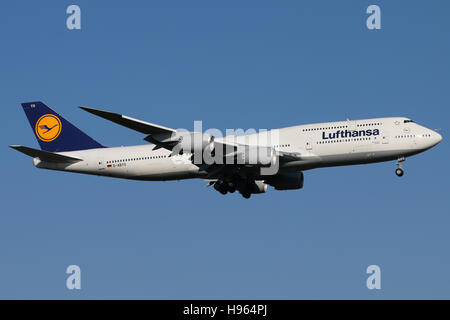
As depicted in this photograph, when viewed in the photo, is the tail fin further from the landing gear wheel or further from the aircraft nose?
the aircraft nose

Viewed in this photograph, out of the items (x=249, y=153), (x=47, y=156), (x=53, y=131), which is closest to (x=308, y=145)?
(x=249, y=153)

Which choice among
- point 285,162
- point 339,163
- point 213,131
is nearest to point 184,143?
point 213,131

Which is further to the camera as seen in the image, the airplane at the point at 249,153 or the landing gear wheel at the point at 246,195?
the landing gear wheel at the point at 246,195

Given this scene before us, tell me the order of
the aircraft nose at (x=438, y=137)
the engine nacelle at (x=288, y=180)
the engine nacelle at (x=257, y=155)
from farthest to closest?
1. the engine nacelle at (x=288, y=180)
2. the aircraft nose at (x=438, y=137)
3. the engine nacelle at (x=257, y=155)

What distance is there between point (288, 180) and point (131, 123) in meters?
14.7

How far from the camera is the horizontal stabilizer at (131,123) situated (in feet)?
129

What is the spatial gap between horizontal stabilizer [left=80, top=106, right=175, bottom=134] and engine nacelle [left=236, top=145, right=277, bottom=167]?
5.27m

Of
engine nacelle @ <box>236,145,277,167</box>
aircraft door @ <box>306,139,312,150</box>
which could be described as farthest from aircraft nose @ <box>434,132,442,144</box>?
engine nacelle @ <box>236,145,277,167</box>

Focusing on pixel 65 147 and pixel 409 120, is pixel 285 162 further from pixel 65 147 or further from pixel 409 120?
pixel 65 147

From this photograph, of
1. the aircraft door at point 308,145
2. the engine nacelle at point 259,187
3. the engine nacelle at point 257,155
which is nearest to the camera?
the engine nacelle at point 257,155

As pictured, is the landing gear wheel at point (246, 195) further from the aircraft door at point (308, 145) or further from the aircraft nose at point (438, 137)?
Result: the aircraft nose at point (438, 137)

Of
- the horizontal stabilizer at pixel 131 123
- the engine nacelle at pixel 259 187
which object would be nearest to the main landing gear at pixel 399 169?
the engine nacelle at pixel 259 187

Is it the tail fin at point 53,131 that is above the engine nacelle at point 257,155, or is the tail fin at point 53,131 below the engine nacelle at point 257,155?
above

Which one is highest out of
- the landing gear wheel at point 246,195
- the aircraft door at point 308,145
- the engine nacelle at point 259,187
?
the aircraft door at point 308,145
